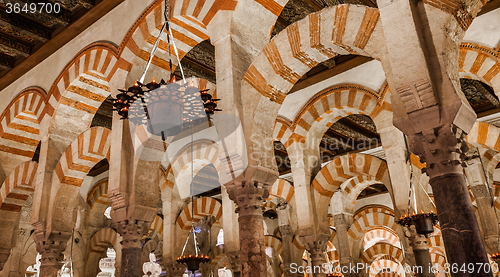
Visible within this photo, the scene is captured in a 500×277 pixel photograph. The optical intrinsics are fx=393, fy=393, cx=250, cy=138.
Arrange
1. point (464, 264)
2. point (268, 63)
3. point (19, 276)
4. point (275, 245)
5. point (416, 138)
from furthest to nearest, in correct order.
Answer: point (275, 245) → point (19, 276) → point (268, 63) → point (416, 138) → point (464, 264)

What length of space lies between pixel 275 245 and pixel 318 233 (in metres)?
6.92

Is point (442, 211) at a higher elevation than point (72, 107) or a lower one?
lower

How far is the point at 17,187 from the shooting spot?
20.5ft

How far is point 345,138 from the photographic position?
903 cm

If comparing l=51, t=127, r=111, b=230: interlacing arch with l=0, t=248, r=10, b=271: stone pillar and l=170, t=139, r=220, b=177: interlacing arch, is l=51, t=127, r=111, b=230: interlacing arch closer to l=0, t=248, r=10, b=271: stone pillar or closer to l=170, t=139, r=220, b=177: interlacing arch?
l=0, t=248, r=10, b=271: stone pillar

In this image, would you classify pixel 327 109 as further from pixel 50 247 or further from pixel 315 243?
pixel 50 247

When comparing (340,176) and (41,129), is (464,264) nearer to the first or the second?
(340,176)

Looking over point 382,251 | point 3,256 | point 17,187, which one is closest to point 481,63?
point 17,187

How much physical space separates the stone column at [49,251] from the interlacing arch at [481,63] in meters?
5.73

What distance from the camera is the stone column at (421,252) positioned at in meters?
4.99

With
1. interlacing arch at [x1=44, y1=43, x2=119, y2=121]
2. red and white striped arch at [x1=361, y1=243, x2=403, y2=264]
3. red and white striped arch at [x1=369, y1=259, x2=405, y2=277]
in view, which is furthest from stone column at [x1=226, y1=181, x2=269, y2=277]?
red and white striped arch at [x1=369, y1=259, x2=405, y2=277]

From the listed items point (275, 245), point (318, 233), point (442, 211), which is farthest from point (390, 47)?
point (275, 245)

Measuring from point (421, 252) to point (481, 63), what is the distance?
251cm

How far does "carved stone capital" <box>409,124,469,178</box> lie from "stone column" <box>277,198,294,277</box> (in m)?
6.52
